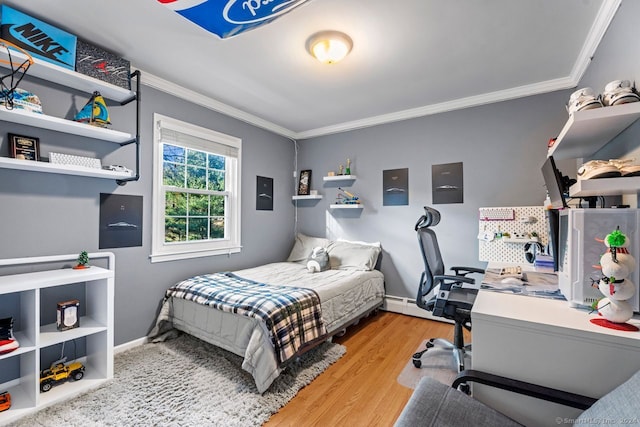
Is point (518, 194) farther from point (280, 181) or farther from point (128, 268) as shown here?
point (128, 268)

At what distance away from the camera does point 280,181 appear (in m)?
4.12

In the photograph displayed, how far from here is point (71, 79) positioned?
2.05m

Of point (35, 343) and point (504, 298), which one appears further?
point (35, 343)

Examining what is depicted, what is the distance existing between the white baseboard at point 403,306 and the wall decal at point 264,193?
6.40 ft

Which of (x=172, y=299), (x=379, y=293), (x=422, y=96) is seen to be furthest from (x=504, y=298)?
(x=172, y=299)

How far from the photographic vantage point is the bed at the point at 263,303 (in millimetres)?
1963

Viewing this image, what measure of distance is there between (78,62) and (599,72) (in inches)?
145

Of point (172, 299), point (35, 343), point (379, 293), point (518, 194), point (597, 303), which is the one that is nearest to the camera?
point (597, 303)

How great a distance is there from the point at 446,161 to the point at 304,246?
2.11 meters

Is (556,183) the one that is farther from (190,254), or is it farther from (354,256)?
(190,254)

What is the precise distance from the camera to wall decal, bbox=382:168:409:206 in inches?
138

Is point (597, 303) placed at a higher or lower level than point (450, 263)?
higher

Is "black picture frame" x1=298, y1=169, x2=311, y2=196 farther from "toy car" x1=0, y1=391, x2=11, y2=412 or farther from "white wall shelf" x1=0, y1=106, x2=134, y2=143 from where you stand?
"toy car" x1=0, y1=391, x2=11, y2=412

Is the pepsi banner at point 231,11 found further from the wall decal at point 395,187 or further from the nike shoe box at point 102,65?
the wall decal at point 395,187
